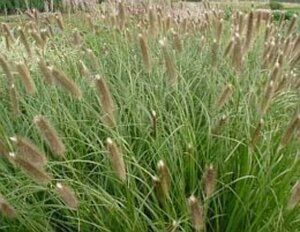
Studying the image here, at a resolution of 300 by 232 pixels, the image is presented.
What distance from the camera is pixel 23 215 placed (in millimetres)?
2023

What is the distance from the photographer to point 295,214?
2.10 metres

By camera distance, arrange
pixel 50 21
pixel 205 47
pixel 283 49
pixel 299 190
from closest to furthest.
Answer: pixel 299 190 → pixel 283 49 → pixel 205 47 → pixel 50 21

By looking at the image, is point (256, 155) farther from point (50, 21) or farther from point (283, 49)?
point (50, 21)

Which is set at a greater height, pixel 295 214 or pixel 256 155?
pixel 256 155

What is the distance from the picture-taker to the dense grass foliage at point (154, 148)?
75.4 inches

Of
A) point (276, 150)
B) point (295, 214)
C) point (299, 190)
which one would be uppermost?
point (299, 190)

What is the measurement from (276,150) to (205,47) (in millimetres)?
1205

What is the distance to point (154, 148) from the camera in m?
2.26

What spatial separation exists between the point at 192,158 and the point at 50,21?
244 centimetres

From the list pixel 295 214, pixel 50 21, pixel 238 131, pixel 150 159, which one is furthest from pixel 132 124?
pixel 50 21

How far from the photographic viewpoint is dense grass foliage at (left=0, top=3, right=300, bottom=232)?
192 centimetres

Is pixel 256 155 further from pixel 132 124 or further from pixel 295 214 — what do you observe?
pixel 132 124

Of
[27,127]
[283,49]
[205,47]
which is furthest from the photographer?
[205,47]

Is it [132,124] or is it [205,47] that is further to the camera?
[205,47]
